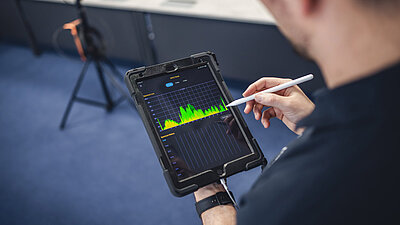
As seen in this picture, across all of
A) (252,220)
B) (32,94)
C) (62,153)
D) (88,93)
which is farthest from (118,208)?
(32,94)

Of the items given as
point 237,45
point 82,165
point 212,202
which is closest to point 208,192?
point 212,202

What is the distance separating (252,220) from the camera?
424mm

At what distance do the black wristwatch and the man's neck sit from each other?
470mm

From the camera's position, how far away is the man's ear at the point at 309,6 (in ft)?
1.20

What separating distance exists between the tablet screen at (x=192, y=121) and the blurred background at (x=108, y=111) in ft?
2.45

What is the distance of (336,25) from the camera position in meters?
0.36

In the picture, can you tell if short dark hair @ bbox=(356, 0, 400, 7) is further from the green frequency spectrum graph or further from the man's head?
the green frequency spectrum graph

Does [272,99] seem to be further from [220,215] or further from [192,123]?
[220,215]

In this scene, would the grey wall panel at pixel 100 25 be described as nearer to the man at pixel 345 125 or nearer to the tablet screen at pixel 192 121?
the tablet screen at pixel 192 121

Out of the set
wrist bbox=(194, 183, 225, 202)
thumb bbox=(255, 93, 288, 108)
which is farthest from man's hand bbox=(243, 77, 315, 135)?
wrist bbox=(194, 183, 225, 202)

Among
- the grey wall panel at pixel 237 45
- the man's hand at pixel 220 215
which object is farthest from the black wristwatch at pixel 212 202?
the grey wall panel at pixel 237 45

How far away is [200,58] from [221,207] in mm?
435

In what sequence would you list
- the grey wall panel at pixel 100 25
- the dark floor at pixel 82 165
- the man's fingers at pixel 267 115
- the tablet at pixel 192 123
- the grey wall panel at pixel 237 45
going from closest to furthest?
1. the tablet at pixel 192 123
2. the man's fingers at pixel 267 115
3. the dark floor at pixel 82 165
4. the grey wall panel at pixel 237 45
5. the grey wall panel at pixel 100 25

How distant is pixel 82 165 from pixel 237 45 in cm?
125
